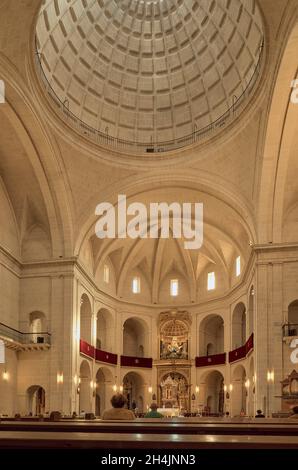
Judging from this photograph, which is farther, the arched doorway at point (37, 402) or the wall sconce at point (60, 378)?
the arched doorway at point (37, 402)

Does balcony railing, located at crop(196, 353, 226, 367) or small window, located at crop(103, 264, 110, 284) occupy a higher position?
small window, located at crop(103, 264, 110, 284)

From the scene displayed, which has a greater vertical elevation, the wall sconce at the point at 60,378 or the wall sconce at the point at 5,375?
the wall sconce at the point at 5,375

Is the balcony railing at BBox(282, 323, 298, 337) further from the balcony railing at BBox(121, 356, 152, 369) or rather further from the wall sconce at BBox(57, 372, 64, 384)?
the balcony railing at BBox(121, 356, 152, 369)

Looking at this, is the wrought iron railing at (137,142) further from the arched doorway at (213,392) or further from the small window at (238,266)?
the arched doorway at (213,392)

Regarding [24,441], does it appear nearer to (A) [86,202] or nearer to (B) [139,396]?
(A) [86,202]

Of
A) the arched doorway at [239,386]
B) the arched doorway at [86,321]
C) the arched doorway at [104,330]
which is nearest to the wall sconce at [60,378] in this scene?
the arched doorway at [86,321]

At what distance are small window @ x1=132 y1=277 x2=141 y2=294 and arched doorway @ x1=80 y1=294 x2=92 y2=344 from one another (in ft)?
22.5

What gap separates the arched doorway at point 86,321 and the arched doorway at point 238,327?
30.1ft

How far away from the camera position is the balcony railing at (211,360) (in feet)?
121

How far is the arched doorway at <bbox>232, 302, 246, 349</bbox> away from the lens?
36344mm

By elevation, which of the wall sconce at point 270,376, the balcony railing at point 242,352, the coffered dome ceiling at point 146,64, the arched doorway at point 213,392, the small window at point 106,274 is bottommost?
the arched doorway at point 213,392

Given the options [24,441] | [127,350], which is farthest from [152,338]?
[24,441]

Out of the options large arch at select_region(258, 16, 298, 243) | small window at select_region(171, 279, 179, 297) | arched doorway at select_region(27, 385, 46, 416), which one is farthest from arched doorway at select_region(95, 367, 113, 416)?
large arch at select_region(258, 16, 298, 243)

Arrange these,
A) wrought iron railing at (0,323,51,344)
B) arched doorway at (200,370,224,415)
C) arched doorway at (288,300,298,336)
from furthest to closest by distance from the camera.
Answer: arched doorway at (200,370,224,415), wrought iron railing at (0,323,51,344), arched doorway at (288,300,298,336)
